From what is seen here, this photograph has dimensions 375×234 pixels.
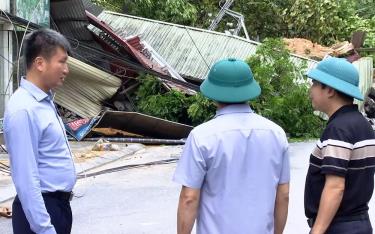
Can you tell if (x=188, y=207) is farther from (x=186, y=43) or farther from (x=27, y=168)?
(x=186, y=43)

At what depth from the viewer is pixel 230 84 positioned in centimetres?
296

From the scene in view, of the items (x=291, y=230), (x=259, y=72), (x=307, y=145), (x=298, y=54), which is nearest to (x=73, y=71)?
(x=259, y=72)

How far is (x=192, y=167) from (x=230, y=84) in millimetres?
409

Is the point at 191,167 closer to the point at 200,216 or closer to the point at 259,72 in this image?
the point at 200,216

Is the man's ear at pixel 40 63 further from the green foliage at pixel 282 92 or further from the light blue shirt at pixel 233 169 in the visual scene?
the green foliage at pixel 282 92

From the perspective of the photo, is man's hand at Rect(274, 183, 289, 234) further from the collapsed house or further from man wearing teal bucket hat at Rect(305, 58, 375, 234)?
the collapsed house

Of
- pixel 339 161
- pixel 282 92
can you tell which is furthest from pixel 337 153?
pixel 282 92

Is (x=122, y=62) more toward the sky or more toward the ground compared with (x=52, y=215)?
more toward the ground

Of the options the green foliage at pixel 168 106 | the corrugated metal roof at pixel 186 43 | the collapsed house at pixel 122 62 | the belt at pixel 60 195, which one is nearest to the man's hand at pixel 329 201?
the belt at pixel 60 195

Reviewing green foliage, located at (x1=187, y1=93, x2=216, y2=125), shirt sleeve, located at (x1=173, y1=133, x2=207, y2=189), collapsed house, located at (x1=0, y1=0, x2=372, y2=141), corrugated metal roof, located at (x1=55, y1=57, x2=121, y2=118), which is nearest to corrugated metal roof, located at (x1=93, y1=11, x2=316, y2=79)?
collapsed house, located at (x1=0, y1=0, x2=372, y2=141)

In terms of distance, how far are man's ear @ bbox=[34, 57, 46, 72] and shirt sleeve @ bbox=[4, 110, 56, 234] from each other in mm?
248

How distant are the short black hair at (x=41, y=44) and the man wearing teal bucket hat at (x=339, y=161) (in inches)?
48.1

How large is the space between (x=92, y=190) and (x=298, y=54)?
37.8 ft

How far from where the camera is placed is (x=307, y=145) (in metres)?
14.4
